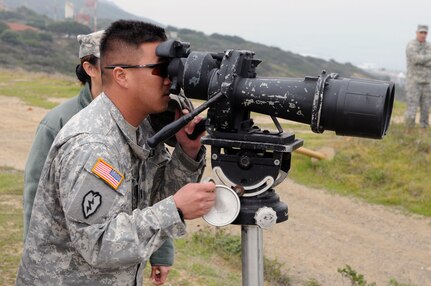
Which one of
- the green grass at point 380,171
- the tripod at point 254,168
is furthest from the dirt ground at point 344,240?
the tripod at point 254,168

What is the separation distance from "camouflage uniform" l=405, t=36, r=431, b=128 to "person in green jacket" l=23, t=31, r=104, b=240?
737cm

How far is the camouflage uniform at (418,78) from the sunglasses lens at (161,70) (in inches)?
316

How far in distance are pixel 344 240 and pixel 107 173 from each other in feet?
15.1

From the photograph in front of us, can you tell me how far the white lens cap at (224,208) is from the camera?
187cm

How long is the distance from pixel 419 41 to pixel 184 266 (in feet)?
21.6

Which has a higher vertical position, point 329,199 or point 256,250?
point 256,250

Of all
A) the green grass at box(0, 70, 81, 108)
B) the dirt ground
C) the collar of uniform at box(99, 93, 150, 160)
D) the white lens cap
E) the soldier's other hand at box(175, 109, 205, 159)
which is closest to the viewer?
the white lens cap

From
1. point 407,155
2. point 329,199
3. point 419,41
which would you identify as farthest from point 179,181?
point 419,41

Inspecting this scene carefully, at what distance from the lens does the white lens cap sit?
1.87 m

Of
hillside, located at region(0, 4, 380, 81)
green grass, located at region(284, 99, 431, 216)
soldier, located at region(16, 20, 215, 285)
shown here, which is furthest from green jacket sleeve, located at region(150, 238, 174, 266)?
hillside, located at region(0, 4, 380, 81)

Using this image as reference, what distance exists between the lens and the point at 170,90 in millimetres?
2018

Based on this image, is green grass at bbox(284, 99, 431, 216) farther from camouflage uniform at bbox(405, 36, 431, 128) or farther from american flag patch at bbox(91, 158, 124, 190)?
american flag patch at bbox(91, 158, 124, 190)

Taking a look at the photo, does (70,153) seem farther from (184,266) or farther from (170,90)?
(184,266)

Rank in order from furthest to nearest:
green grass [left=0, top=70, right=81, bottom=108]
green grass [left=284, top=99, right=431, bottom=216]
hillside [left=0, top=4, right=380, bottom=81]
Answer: hillside [left=0, top=4, right=380, bottom=81] < green grass [left=0, top=70, right=81, bottom=108] < green grass [left=284, top=99, right=431, bottom=216]
